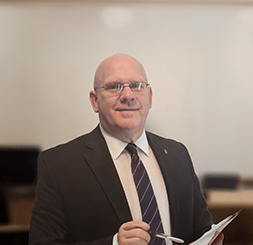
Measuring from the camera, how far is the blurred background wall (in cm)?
158

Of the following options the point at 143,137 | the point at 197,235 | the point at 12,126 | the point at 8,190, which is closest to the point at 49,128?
the point at 12,126

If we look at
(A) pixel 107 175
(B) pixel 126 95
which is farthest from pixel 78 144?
(B) pixel 126 95

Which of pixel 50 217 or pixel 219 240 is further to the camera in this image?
pixel 219 240

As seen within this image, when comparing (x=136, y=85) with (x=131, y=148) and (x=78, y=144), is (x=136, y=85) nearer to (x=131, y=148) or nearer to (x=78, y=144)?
(x=131, y=148)

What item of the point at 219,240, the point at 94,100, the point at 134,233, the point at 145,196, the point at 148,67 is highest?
the point at 148,67

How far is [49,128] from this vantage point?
1.58 m

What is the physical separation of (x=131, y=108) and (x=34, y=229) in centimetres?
77

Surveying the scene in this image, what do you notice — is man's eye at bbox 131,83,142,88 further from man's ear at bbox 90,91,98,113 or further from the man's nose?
man's ear at bbox 90,91,98,113

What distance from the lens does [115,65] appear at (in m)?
1.51

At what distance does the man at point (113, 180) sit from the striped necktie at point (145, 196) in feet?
0.06

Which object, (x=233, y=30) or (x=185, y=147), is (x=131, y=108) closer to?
(x=185, y=147)

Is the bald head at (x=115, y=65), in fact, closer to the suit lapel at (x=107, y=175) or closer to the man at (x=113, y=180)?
the man at (x=113, y=180)

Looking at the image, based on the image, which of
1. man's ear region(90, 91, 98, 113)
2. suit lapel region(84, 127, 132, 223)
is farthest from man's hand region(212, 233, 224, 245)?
man's ear region(90, 91, 98, 113)

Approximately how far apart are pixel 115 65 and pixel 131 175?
0.56 m
